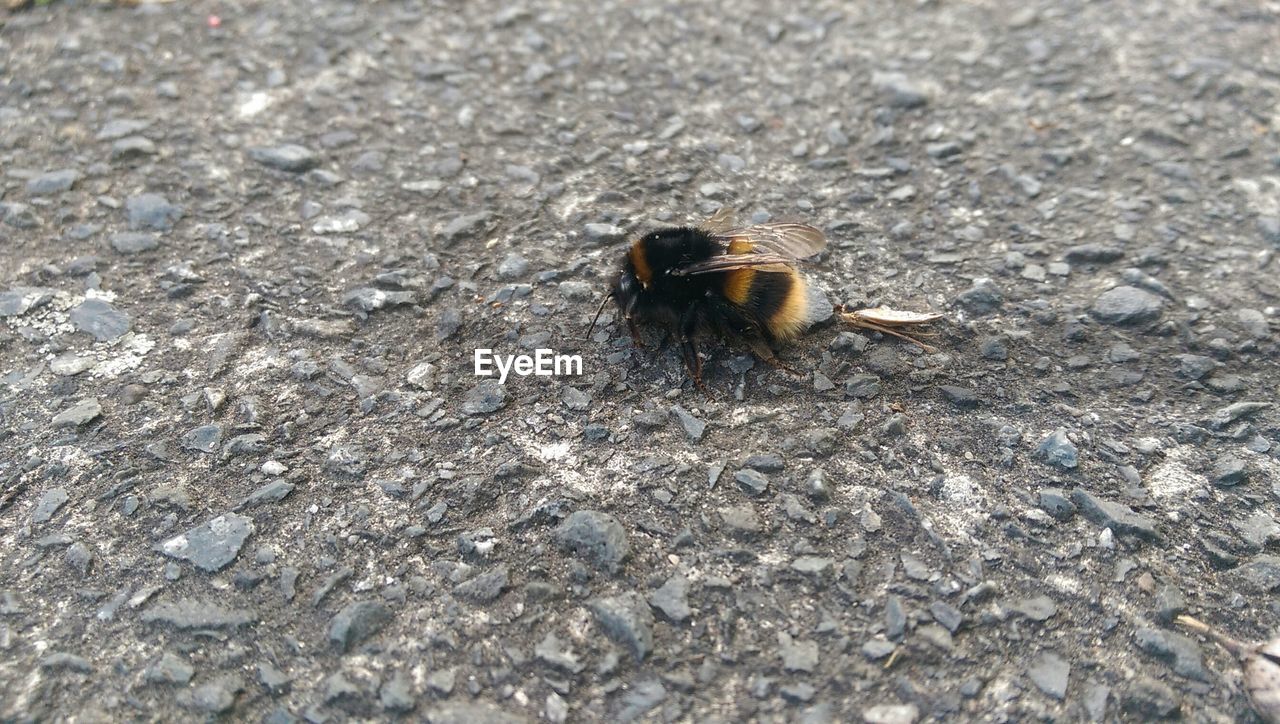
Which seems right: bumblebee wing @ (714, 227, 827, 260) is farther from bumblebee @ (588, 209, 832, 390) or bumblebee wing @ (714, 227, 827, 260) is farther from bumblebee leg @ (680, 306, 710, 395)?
bumblebee leg @ (680, 306, 710, 395)

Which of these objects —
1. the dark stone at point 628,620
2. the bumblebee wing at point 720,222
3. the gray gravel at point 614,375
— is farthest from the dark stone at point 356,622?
the bumblebee wing at point 720,222

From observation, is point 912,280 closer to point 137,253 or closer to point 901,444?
point 901,444

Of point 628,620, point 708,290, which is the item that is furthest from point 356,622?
point 708,290

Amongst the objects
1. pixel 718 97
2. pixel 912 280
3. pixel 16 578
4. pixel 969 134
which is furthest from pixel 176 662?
pixel 969 134

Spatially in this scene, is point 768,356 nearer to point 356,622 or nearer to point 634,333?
point 634,333

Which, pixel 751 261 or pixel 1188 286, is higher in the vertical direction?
pixel 751 261

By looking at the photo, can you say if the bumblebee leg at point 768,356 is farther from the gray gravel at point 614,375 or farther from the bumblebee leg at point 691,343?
the bumblebee leg at point 691,343

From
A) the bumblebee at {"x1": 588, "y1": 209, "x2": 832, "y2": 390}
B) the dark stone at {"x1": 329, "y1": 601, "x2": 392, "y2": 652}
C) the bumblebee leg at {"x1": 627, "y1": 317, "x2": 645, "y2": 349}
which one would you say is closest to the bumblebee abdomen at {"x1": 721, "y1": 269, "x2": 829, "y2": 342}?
the bumblebee at {"x1": 588, "y1": 209, "x2": 832, "y2": 390}
